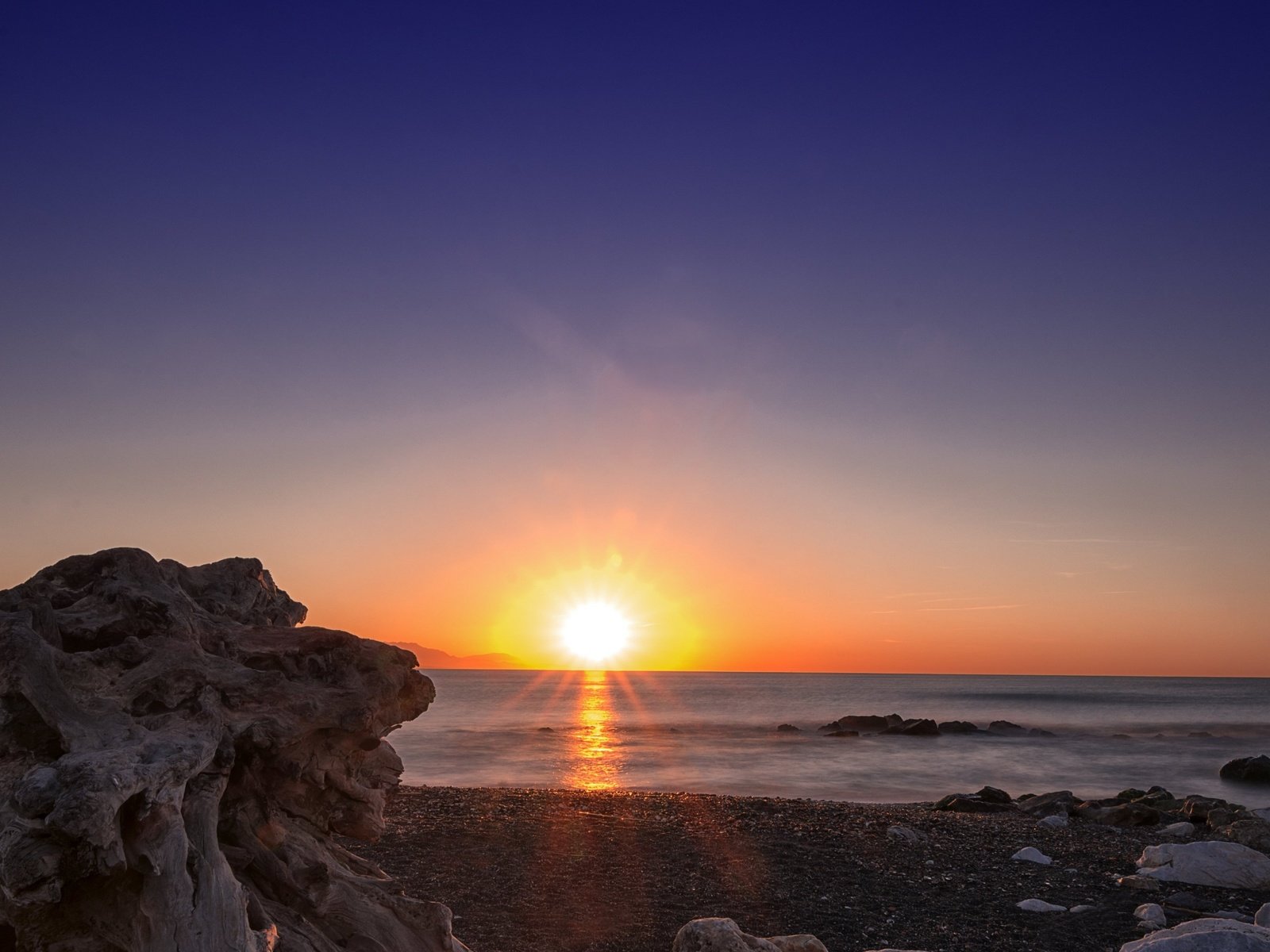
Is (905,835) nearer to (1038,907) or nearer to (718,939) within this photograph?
(1038,907)

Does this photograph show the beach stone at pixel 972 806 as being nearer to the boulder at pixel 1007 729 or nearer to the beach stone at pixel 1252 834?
the beach stone at pixel 1252 834

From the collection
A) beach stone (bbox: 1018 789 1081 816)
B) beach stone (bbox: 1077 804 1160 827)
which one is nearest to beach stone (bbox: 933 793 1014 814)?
beach stone (bbox: 1018 789 1081 816)

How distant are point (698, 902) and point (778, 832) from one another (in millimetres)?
3948

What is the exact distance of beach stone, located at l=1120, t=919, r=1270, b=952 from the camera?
20.7 ft

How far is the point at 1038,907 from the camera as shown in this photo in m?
9.79

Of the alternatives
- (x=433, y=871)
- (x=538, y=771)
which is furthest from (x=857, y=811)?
(x=538, y=771)

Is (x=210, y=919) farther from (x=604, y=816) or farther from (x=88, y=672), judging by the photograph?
(x=604, y=816)

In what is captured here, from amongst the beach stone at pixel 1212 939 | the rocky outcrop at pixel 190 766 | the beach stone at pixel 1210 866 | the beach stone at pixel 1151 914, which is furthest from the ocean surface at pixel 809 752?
the rocky outcrop at pixel 190 766

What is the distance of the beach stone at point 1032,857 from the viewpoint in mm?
11938

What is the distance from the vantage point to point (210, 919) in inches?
163

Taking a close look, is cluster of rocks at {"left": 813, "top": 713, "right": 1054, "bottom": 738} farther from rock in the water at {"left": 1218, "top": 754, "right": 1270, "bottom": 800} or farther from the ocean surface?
rock in the water at {"left": 1218, "top": 754, "right": 1270, "bottom": 800}

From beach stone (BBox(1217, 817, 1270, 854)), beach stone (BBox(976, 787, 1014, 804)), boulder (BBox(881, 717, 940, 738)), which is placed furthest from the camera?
boulder (BBox(881, 717, 940, 738))

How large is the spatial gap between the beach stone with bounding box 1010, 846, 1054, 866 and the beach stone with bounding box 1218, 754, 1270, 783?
70.9ft

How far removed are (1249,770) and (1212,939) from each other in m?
27.7
